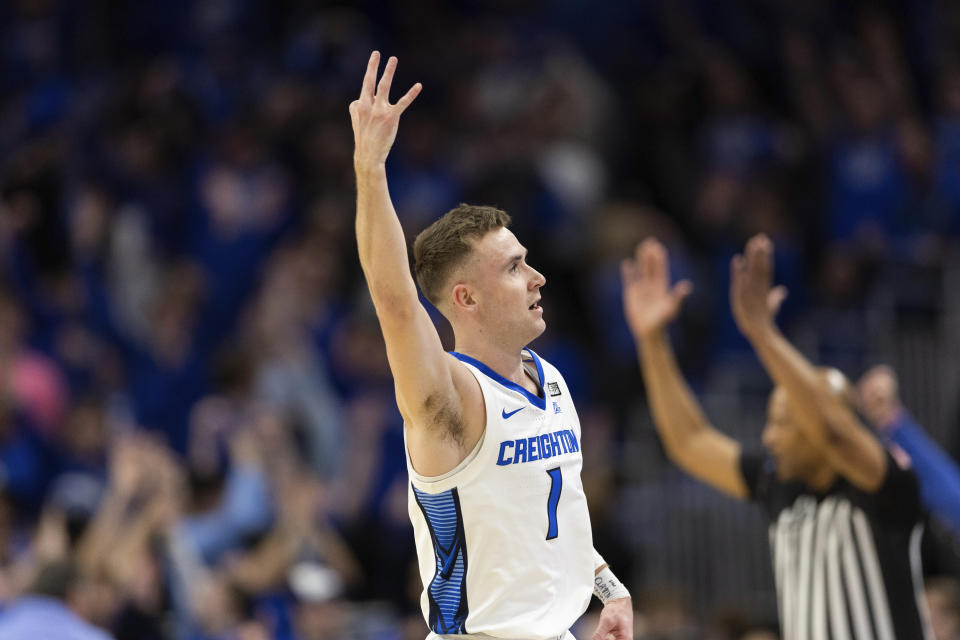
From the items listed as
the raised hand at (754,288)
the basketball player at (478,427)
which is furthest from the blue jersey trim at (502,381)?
the raised hand at (754,288)

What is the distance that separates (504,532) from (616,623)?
2.14 feet

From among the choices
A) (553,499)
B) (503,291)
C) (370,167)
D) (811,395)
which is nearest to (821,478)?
(811,395)

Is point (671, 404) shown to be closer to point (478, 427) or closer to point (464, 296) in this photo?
point (464, 296)

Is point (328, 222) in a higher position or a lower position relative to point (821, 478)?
higher

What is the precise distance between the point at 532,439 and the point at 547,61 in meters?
10.8

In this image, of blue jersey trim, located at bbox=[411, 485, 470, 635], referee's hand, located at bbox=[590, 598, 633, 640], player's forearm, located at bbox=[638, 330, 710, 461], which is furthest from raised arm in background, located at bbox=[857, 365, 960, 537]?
blue jersey trim, located at bbox=[411, 485, 470, 635]

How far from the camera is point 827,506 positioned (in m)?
6.19

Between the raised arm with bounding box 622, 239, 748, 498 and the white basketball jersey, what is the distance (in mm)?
2232

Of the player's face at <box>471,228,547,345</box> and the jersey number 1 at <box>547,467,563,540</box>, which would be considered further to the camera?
the player's face at <box>471,228,547,345</box>

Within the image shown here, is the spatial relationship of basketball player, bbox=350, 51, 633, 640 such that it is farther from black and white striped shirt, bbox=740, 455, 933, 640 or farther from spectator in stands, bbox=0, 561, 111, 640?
spectator in stands, bbox=0, 561, 111, 640

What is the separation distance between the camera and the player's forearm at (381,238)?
4.16 meters

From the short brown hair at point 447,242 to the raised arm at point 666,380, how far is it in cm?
211

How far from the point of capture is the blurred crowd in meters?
9.28

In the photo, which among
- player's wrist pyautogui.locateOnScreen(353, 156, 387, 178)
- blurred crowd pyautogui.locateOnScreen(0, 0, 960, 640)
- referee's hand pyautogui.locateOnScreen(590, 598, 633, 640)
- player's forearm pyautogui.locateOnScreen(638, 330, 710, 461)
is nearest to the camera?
player's wrist pyautogui.locateOnScreen(353, 156, 387, 178)
